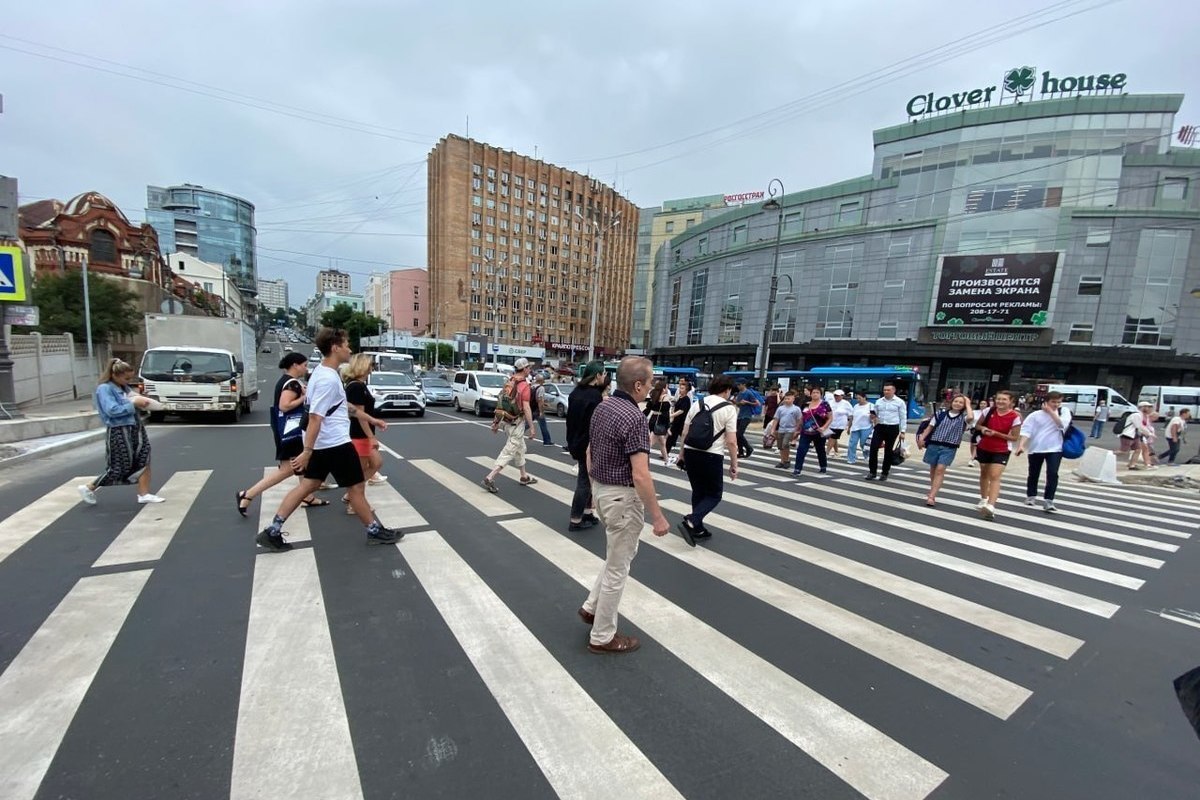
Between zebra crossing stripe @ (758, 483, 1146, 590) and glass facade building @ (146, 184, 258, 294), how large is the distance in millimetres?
132020

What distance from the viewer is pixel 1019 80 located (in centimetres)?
3541

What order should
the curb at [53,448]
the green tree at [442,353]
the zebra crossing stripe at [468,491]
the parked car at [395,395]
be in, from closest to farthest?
the zebra crossing stripe at [468,491] → the curb at [53,448] → the parked car at [395,395] → the green tree at [442,353]

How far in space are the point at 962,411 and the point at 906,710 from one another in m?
5.92

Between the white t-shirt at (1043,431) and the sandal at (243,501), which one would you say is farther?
the white t-shirt at (1043,431)

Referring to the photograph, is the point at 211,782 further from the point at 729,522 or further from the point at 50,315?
the point at 50,315

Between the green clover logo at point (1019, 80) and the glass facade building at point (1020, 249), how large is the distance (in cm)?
135

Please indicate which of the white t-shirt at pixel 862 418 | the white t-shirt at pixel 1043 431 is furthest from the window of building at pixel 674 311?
the white t-shirt at pixel 1043 431

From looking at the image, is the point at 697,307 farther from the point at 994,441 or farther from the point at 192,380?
the point at 994,441

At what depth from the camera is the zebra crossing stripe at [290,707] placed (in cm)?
201

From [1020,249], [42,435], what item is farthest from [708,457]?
[1020,249]

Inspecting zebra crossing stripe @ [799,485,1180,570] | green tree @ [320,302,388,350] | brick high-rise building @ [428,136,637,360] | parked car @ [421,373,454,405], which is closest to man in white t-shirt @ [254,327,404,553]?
zebra crossing stripe @ [799,485,1180,570]

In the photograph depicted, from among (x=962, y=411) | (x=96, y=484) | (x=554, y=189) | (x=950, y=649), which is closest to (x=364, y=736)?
(x=950, y=649)

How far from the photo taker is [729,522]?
19.6ft

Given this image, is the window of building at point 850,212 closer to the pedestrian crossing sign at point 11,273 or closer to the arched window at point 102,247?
the pedestrian crossing sign at point 11,273
